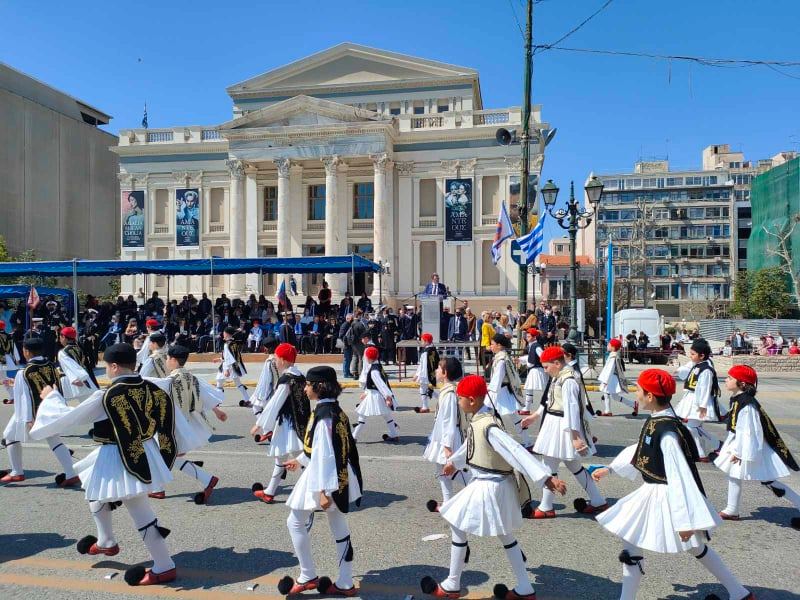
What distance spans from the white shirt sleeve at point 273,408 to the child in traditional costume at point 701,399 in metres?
5.24

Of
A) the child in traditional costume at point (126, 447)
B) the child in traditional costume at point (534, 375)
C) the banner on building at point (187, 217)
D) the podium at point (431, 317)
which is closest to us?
the child in traditional costume at point (126, 447)

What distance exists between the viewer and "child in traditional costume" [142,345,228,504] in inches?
267

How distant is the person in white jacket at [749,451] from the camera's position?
602cm

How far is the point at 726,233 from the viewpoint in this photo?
85.8 m

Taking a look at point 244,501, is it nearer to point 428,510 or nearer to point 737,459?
point 428,510

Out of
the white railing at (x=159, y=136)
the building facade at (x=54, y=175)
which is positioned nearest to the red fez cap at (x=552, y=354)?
the white railing at (x=159, y=136)

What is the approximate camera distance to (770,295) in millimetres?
46219

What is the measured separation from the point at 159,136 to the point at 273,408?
1692 inches

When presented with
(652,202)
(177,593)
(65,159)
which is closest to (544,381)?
(177,593)

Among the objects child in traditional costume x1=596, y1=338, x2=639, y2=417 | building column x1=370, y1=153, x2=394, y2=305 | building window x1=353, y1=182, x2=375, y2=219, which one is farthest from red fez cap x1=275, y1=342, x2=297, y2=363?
building window x1=353, y1=182, x2=375, y2=219

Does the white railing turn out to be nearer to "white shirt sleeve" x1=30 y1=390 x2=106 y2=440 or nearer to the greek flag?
the greek flag

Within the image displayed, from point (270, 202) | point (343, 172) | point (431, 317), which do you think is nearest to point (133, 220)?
point (270, 202)

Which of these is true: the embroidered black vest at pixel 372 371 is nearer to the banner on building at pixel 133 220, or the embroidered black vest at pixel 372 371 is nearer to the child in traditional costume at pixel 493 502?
the child in traditional costume at pixel 493 502

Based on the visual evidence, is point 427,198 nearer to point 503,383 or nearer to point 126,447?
point 503,383
